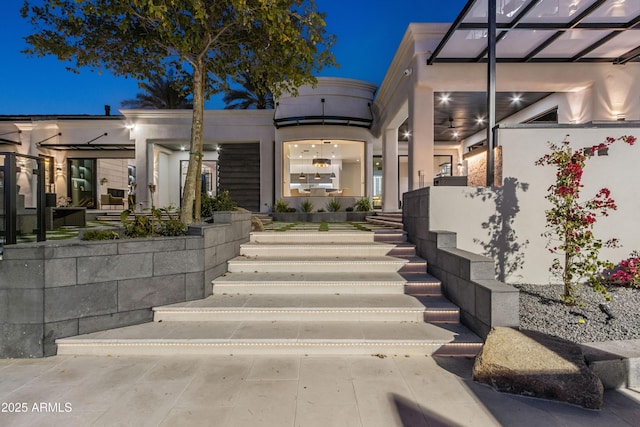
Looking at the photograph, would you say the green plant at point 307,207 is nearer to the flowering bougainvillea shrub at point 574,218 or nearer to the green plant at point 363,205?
the green plant at point 363,205

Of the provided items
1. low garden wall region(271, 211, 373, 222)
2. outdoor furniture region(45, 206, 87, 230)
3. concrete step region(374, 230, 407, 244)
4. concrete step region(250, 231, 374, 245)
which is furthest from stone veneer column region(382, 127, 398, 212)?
outdoor furniture region(45, 206, 87, 230)

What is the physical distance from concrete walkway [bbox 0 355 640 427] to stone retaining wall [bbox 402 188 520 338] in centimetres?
48

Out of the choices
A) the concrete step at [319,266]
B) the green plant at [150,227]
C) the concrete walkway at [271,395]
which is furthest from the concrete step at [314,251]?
the concrete walkway at [271,395]

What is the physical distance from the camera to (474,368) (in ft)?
8.01

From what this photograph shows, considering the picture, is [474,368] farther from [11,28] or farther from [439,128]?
[11,28]

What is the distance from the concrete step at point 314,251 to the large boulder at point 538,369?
7.66 feet

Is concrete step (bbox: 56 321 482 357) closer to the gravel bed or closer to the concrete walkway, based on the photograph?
the concrete walkway

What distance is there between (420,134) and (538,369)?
5879 millimetres

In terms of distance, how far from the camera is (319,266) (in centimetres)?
434

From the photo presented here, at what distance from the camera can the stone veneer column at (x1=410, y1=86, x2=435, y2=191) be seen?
7207 millimetres

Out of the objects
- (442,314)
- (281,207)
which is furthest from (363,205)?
(442,314)

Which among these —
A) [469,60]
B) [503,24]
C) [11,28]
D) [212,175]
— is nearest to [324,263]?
[503,24]

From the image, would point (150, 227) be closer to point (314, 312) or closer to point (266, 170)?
point (314, 312)

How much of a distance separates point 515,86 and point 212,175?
13.5 meters
